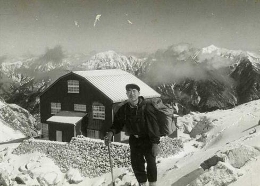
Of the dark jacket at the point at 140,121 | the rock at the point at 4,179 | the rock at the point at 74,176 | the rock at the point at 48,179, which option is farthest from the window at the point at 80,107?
the dark jacket at the point at 140,121

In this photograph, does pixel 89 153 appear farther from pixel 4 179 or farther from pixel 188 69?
pixel 188 69

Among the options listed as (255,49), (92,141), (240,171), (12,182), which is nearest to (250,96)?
(255,49)

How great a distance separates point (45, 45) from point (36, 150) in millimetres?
4353

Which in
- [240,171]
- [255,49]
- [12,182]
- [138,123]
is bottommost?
[12,182]

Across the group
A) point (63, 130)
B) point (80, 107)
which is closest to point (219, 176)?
point (80, 107)

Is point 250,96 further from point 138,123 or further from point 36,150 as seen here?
point 138,123

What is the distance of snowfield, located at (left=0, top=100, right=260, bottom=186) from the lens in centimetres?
522

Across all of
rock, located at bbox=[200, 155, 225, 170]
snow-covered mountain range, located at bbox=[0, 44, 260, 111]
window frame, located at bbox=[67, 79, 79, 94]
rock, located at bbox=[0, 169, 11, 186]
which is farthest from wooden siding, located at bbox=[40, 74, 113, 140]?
rock, located at bbox=[200, 155, 225, 170]

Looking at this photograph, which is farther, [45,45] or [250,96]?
[250,96]

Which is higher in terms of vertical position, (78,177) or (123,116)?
(123,116)

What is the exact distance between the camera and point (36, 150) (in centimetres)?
1379

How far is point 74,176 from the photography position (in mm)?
11680

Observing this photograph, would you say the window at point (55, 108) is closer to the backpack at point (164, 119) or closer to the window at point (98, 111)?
the window at point (98, 111)

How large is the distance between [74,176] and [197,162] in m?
6.13
